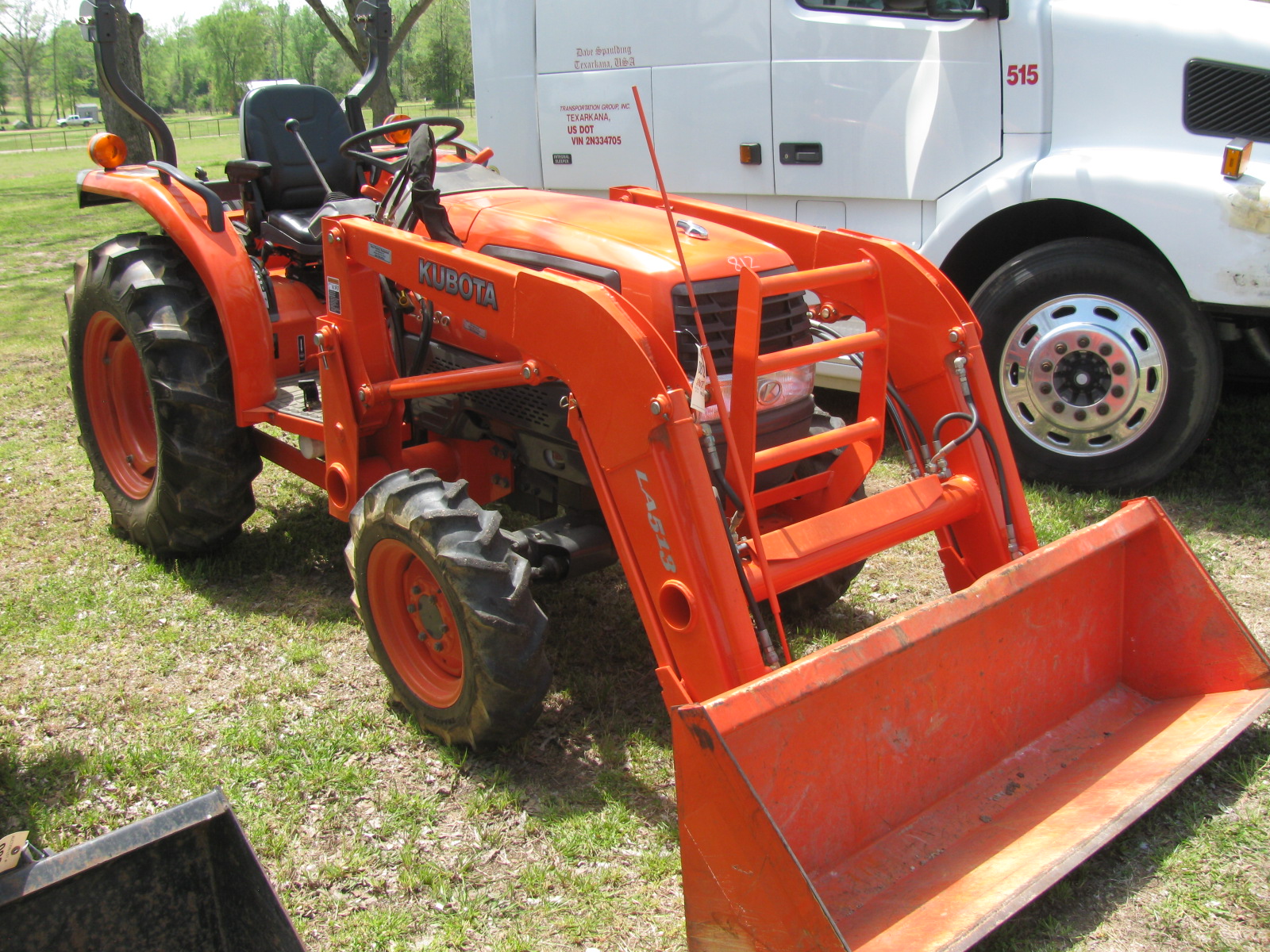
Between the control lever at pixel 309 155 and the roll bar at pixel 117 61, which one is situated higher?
the roll bar at pixel 117 61

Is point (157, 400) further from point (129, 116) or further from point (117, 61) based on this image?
point (129, 116)

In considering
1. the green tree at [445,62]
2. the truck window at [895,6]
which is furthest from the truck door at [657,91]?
the green tree at [445,62]

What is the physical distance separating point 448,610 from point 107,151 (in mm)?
2591

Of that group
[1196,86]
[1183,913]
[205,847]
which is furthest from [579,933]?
[1196,86]

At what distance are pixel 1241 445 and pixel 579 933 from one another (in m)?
4.38

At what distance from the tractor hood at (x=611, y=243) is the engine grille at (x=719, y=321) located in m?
0.03

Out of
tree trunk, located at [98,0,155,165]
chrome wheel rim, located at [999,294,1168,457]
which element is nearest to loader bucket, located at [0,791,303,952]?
chrome wheel rim, located at [999,294,1168,457]

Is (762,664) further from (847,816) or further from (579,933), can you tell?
(579,933)

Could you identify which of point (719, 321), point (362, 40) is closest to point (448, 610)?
point (719, 321)

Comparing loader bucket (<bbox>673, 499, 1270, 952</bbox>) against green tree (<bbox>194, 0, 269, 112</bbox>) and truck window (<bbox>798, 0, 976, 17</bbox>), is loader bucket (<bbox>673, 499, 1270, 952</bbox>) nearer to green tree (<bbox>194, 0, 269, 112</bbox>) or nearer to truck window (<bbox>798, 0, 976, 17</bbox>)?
truck window (<bbox>798, 0, 976, 17</bbox>)

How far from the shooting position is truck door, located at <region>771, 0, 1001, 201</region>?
4.96 metres

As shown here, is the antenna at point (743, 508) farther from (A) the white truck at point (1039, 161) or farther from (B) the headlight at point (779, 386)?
(A) the white truck at point (1039, 161)

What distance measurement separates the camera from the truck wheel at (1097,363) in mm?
4570

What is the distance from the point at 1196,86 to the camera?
4.48 meters
